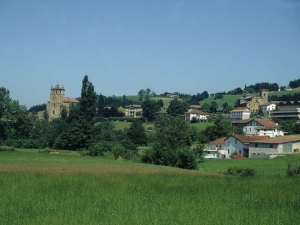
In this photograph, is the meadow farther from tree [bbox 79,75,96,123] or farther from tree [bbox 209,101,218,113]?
tree [bbox 209,101,218,113]

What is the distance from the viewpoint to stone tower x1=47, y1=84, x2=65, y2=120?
16806cm

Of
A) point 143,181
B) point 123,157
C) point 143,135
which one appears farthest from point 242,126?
point 143,181

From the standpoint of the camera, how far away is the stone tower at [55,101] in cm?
16806

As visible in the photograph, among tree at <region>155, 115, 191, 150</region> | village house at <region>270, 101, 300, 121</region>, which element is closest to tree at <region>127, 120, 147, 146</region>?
tree at <region>155, 115, 191, 150</region>

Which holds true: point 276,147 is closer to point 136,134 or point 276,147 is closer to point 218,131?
point 218,131

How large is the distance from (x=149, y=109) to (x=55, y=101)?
46.5 m

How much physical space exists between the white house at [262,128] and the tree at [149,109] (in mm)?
40757

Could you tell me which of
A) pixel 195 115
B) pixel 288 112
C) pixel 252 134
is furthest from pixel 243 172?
pixel 195 115

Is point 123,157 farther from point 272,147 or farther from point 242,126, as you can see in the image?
point 242,126

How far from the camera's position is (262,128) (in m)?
98.6

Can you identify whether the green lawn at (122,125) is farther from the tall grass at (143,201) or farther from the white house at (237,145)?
the tall grass at (143,201)

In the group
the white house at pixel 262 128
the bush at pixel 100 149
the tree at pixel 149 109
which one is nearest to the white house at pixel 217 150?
the bush at pixel 100 149

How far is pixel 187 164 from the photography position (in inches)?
1953

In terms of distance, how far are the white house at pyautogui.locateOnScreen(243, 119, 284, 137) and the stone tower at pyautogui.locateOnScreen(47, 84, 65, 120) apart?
82.1 m
